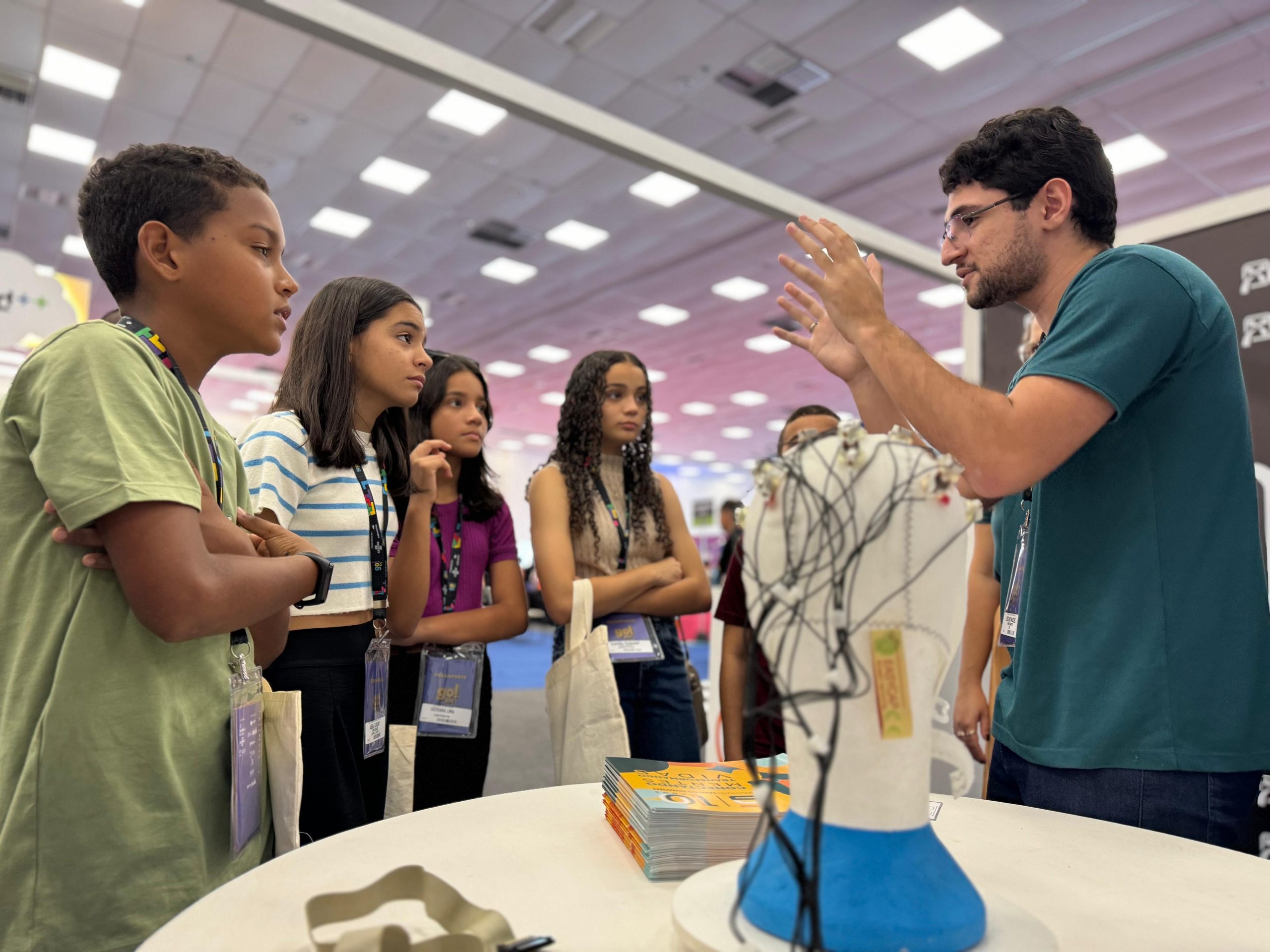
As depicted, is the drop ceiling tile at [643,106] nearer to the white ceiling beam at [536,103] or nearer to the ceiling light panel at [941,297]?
the white ceiling beam at [536,103]

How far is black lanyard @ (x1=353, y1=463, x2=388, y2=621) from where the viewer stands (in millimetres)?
1454

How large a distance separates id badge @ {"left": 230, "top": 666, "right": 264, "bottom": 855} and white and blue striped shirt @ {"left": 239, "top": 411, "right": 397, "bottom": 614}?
0.39 meters

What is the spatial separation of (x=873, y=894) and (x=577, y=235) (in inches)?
297

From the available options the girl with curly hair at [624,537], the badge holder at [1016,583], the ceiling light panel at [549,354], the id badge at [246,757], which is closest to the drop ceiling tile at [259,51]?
the girl with curly hair at [624,537]

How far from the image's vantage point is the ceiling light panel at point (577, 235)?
7.45m

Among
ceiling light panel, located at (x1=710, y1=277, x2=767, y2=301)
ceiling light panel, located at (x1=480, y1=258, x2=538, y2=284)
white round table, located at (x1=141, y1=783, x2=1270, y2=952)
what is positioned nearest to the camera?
white round table, located at (x1=141, y1=783, x2=1270, y2=952)

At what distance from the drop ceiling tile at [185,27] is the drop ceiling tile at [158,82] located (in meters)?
0.11

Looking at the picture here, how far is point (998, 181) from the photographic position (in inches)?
45.1

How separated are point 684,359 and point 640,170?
17.2 ft

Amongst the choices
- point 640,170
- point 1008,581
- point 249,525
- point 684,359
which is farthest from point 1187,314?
point 684,359

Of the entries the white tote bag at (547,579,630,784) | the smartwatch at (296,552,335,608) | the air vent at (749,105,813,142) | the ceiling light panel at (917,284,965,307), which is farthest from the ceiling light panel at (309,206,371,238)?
the smartwatch at (296,552,335,608)

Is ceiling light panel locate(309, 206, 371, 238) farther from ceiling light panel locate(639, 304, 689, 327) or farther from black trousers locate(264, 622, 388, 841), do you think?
black trousers locate(264, 622, 388, 841)

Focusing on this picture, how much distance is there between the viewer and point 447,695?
1757 mm

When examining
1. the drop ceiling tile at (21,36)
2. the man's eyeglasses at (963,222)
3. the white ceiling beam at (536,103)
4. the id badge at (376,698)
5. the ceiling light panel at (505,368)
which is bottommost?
the id badge at (376,698)
